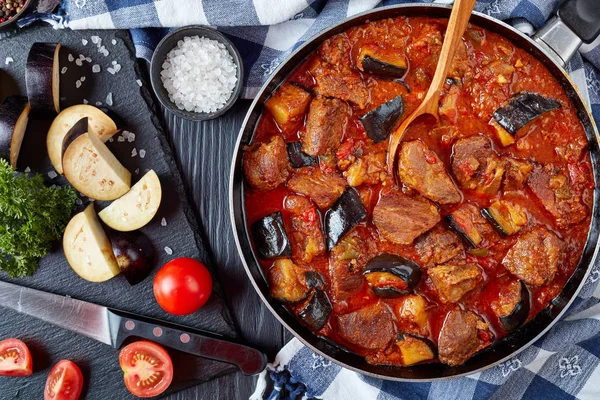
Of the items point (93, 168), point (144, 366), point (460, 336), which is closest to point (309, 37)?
point (93, 168)

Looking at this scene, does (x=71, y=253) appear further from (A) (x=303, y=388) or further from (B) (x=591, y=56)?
(B) (x=591, y=56)

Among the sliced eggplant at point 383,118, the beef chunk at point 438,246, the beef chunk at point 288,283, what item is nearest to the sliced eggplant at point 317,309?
the beef chunk at point 288,283

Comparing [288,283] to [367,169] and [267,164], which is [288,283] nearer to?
[267,164]

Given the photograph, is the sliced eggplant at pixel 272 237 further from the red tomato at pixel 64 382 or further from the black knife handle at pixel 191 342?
the red tomato at pixel 64 382

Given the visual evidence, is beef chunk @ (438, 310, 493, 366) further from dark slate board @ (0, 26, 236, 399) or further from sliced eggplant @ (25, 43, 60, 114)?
sliced eggplant @ (25, 43, 60, 114)

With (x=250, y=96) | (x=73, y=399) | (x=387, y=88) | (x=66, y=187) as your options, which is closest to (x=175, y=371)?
(x=73, y=399)

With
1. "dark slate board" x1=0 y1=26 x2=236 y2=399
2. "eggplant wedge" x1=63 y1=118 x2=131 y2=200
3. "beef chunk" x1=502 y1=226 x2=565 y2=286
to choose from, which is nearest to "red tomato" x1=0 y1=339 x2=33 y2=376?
"dark slate board" x1=0 y1=26 x2=236 y2=399

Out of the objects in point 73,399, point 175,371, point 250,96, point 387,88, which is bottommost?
point 73,399
